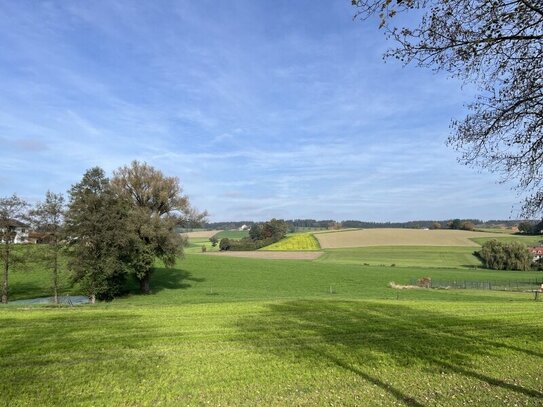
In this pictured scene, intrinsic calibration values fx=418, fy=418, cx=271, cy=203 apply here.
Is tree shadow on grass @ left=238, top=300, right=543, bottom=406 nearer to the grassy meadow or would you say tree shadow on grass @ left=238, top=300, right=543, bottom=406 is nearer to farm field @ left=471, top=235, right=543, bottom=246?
the grassy meadow

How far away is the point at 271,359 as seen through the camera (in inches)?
346

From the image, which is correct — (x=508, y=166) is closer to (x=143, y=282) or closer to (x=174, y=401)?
(x=174, y=401)

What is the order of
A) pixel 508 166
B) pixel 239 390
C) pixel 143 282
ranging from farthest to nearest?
pixel 143 282
pixel 508 166
pixel 239 390

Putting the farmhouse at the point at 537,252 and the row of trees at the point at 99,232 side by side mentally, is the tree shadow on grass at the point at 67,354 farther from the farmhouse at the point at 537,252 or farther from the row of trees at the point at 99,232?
the farmhouse at the point at 537,252

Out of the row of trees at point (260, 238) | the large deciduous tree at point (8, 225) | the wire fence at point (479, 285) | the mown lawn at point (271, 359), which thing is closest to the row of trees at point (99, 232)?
the large deciduous tree at point (8, 225)

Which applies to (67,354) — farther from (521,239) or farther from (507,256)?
(521,239)

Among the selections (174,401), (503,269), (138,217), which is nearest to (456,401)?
(174,401)

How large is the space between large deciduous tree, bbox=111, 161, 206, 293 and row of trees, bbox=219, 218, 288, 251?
224 feet

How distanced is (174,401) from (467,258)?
93.0m

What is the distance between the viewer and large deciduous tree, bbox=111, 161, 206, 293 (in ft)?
136

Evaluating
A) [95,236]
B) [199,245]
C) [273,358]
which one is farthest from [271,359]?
[199,245]

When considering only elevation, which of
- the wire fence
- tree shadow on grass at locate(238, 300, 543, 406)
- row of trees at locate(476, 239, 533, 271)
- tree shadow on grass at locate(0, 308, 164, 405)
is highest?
tree shadow on grass at locate(0, 308, 164, 405)

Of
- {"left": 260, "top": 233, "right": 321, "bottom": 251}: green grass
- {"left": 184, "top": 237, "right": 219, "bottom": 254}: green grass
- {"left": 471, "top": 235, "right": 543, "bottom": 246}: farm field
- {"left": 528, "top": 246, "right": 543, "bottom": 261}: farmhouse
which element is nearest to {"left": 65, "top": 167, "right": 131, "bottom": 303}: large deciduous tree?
{"left": 260, "top": 233, "right": 321, "bottom": 251}: green grass

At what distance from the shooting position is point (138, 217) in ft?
135
